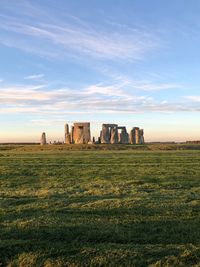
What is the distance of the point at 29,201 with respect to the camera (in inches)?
421

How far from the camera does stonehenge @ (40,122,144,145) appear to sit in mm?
67125

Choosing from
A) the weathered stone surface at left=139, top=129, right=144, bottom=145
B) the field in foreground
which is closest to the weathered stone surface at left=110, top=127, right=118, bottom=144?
the weathered stone surface at left=139, top=129, right=144, bottom=145

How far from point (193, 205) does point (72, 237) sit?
4.04 m

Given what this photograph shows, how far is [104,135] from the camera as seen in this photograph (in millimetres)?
67750

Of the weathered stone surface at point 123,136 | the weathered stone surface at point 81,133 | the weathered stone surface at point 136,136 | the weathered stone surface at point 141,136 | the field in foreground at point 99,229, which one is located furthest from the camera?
the weathered stone surface at point 141,136

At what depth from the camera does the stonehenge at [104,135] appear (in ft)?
220

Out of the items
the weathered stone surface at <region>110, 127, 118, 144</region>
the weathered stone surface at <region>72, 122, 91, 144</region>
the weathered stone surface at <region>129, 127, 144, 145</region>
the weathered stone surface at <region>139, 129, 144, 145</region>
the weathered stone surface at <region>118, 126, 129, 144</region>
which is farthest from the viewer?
the weathered stone surface at <region>139, 129, 144, 145</region>

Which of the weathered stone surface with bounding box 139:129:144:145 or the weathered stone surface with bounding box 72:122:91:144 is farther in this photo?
the weathered stone surface with bounding box 139:129:144:145

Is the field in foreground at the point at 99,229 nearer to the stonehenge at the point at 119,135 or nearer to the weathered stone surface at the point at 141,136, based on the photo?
the stonehenge at the point at 119,135

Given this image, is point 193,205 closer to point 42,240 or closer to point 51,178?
point 42,240

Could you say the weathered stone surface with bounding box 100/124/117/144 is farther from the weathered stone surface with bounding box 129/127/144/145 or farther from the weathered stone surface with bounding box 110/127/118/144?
the weathered stone surface with bounding box 129/127/144/145

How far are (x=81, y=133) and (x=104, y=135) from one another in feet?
12.8

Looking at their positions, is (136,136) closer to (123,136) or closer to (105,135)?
(123,136)

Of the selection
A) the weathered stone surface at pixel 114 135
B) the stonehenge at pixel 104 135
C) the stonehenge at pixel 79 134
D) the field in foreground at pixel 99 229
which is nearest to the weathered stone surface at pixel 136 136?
the stonehenge at pixel 104 135
